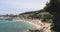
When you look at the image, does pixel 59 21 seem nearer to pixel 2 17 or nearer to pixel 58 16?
pixel 58 16

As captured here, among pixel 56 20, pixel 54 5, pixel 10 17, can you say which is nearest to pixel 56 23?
pixel 56 20

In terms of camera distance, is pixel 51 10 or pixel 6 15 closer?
pixel 51 10

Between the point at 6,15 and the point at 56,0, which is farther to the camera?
the point at 6,15

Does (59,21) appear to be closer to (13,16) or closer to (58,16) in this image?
(58,16)

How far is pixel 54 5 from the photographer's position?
7.15 m

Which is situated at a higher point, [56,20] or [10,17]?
[56,20]

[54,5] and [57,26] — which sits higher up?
[54,5]

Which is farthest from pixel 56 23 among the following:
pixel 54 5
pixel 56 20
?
pixel 54 5

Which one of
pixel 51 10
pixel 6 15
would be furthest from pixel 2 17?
pixel 51 10

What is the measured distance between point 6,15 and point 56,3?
105467 millimetres

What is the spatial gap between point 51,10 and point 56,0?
0.35m

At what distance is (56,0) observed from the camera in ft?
23.4

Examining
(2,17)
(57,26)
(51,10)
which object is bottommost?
(2,17)

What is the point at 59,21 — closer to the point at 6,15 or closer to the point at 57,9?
the point at 57,9
